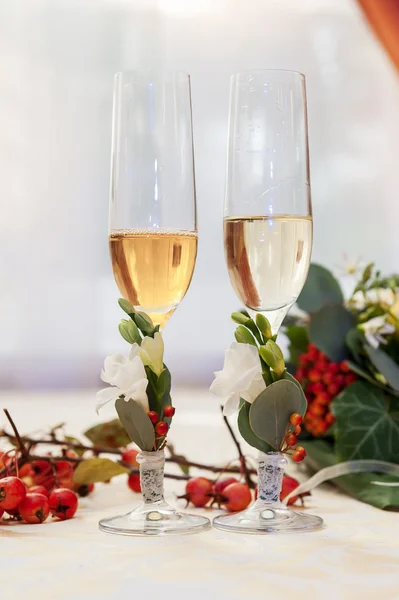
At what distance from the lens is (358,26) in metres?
4.59

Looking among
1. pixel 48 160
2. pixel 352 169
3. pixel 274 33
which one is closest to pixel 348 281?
pixel 352 169

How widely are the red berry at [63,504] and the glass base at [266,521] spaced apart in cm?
16

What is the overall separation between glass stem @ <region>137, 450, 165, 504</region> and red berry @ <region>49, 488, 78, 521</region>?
4.4 inches

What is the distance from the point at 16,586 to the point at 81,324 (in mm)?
3862

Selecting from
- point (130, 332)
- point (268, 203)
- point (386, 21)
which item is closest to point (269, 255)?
point (268, 203)

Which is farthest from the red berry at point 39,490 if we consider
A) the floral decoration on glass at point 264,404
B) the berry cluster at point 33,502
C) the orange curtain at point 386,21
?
the orange curtain at point 386,21

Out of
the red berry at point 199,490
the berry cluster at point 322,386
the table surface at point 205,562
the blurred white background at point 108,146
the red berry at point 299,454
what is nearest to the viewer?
the table surface at point 205,562

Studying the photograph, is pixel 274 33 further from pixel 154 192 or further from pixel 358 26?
pixel 154 192

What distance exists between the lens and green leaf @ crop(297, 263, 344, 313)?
134cm

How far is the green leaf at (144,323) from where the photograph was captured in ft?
2.79

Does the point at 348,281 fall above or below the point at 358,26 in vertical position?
below

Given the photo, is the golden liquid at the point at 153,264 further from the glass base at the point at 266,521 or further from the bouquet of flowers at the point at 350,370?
the bouquet of flowers at the point at 350,370

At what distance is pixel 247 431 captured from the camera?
2.76 ft

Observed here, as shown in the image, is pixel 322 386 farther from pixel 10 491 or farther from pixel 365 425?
pixel 10 491
